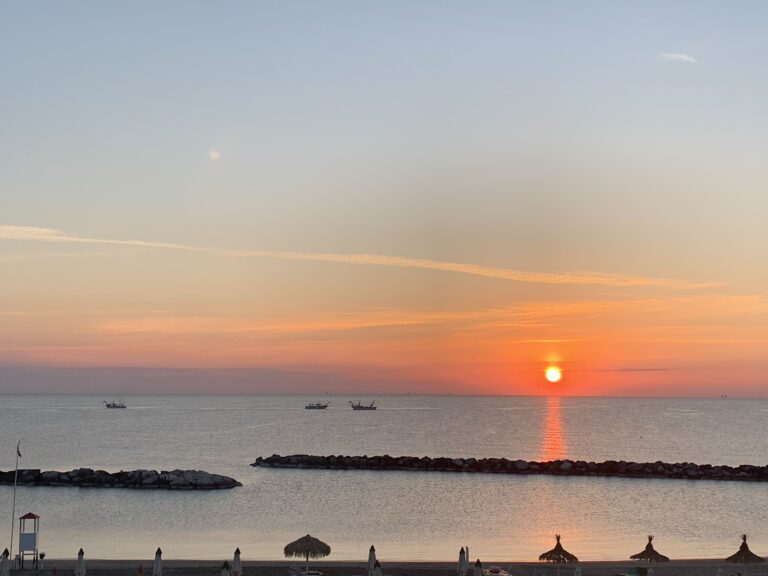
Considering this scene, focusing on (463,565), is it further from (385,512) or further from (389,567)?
(385,512)

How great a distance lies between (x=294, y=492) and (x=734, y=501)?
33.2m

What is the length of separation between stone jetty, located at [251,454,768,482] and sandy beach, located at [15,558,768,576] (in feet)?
157

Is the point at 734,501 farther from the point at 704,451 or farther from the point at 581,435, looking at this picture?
the point at 581,435

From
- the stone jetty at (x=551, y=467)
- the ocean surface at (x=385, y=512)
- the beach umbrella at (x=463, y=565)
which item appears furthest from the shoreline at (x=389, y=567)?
the stone jetty at (x=551, y=467)

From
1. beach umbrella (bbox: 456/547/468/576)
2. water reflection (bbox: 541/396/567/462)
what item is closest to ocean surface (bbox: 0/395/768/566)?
water reflection (bbox: 541/396/567/462)

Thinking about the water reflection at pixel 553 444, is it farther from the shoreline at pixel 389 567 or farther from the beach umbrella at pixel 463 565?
the beach umbrella at pixel 463 565

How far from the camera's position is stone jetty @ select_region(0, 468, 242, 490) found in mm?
70750

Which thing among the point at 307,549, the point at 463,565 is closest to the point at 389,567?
the point at 463,565

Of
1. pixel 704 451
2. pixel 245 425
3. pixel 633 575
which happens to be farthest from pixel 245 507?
pixel 245 425

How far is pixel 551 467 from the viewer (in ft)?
290

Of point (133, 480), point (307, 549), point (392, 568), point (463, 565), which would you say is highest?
point (133, 480)

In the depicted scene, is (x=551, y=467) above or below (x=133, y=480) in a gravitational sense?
above

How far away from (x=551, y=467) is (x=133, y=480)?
39.9 meters

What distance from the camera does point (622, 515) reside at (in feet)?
192
